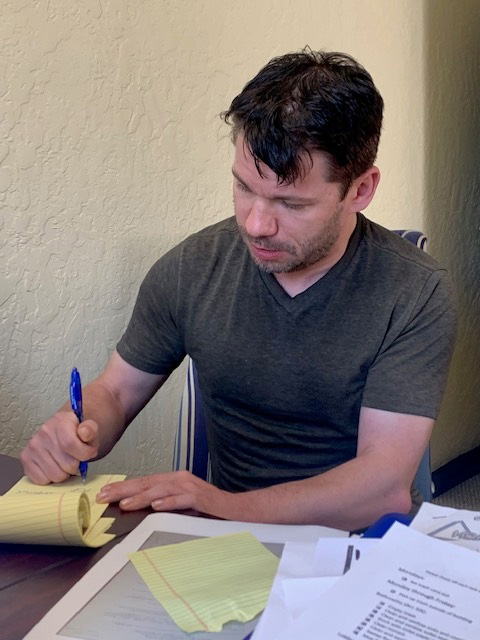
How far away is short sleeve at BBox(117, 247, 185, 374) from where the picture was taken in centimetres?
130

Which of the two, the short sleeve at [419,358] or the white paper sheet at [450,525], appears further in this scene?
the short sleeve at [419,358]

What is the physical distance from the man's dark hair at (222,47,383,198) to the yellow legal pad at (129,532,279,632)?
54 cm

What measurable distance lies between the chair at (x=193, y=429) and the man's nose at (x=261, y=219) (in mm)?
328

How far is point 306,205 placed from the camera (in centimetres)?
112

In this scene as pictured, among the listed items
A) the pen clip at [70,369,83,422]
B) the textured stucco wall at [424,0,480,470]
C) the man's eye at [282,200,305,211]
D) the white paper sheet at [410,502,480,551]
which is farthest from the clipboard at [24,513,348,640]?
the textured stucco wall at [424,0,480,470]

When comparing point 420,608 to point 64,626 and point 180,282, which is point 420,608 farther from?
point 180,282

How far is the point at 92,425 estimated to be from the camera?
99 centimetres

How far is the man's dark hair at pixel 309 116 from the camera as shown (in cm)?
106

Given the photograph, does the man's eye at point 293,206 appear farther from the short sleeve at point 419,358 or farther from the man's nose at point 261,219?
the short sleeve at point 419,358

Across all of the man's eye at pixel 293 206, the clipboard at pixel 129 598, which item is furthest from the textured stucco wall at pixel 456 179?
the clipboard at pixel 129 598

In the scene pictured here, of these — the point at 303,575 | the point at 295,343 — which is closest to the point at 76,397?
the point at 295,343

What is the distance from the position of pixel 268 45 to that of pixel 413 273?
30.3 inches

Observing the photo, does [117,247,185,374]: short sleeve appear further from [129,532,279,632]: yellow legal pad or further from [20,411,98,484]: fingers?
[129,532,279,632]: yellow legal pad

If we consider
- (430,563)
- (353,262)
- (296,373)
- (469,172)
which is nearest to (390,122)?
(469,172)
